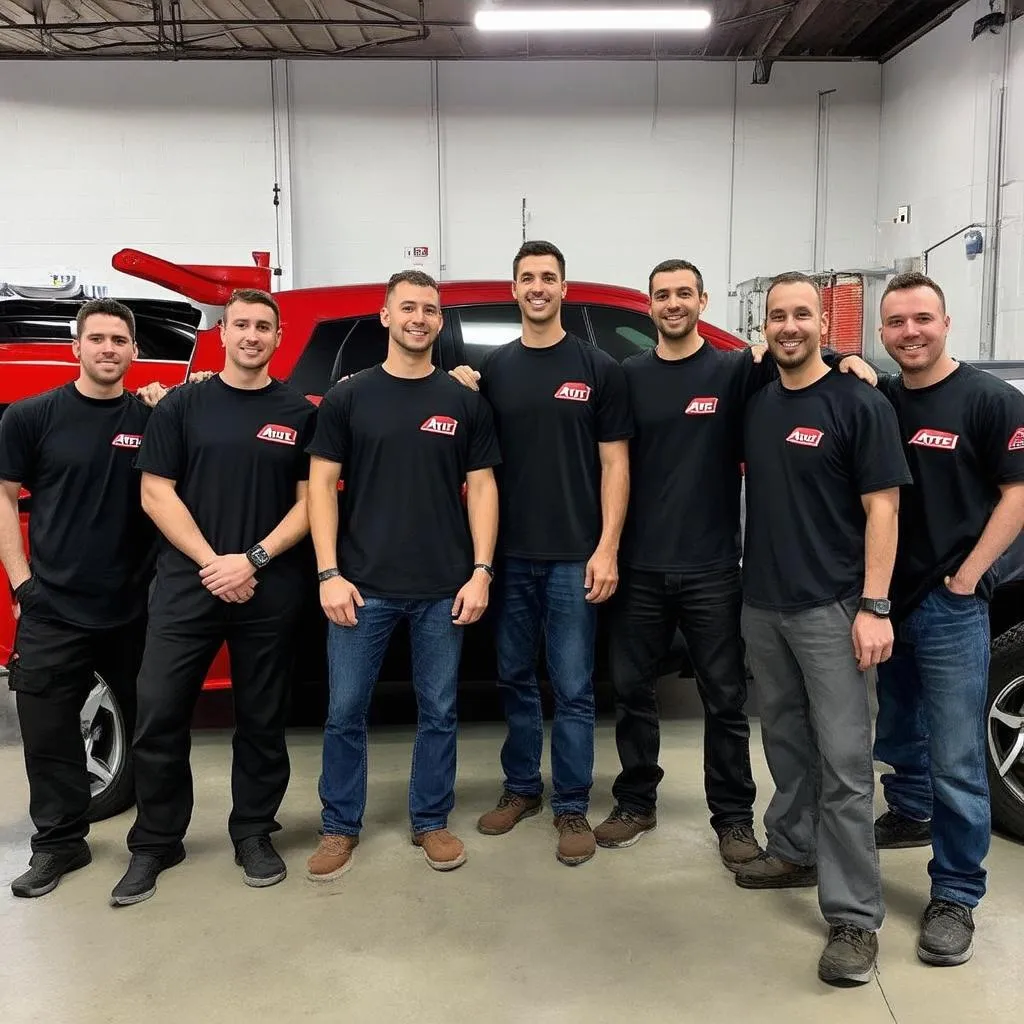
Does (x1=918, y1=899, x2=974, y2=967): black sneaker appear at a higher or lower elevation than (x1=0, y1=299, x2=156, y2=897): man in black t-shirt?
lower

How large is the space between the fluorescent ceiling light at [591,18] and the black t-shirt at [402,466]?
4.75 meters

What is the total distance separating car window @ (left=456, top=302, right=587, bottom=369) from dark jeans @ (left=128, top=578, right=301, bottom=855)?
3.98 feet

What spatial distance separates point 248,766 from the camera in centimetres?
247

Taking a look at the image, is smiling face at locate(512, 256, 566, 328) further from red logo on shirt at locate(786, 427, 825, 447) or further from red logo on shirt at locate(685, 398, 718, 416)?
red logo on shirt at locate(786, 427, 825, 447)

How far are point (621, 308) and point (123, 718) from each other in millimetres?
2225

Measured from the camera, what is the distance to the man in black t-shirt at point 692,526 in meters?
2.36

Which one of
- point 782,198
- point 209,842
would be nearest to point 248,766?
point 209,842

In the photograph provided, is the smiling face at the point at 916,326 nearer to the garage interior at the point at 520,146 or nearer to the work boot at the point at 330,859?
the work boot at the point at 330,859

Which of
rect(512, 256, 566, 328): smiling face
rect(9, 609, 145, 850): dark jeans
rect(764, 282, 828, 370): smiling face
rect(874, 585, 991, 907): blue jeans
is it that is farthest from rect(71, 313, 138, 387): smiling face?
rect(874, 585, 991, 907): blue jeans

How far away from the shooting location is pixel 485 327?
3.17 metres

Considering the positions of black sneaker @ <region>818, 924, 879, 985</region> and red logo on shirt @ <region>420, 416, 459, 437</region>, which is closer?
black sneaker @ <region>818, 924, 879, 985</region>

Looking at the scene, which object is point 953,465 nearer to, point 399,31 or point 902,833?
point 902,833

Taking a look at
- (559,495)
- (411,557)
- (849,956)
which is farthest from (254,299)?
(849,956)

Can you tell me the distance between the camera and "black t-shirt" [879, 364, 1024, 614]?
6.32 feet
